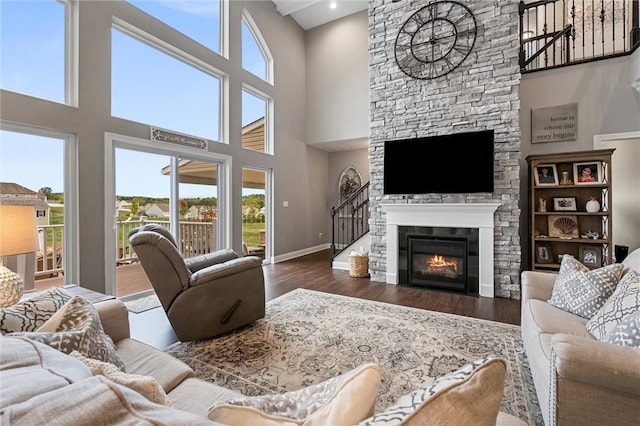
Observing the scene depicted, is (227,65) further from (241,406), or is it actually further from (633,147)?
(633,147)

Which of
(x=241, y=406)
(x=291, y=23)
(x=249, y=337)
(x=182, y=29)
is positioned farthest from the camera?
(x=291, y=23)

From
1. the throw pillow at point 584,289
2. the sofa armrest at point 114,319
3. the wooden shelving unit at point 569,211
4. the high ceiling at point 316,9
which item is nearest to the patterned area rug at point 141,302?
the sofa armrest at point 114,319

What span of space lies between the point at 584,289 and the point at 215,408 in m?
2.35

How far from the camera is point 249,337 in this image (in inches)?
101

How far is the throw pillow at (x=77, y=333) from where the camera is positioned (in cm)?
88

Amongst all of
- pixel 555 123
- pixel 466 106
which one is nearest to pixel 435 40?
pixel 466 106

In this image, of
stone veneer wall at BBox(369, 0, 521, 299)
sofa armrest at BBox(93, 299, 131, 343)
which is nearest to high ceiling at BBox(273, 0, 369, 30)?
stone veneer wall at BBox(369, 0, 521, 299)

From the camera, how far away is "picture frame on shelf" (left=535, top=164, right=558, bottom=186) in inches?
158

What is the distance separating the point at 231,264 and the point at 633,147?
6323 millimetres

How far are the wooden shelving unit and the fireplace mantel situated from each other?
75 centimetres

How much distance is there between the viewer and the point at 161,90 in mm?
4188

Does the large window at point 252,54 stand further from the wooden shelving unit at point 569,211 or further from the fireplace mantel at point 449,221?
the wooden shelving unit at point 569,211

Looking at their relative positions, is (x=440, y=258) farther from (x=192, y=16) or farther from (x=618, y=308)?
(x=192, y=16)

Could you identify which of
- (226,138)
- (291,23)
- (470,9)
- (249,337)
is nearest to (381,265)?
(249,337)
